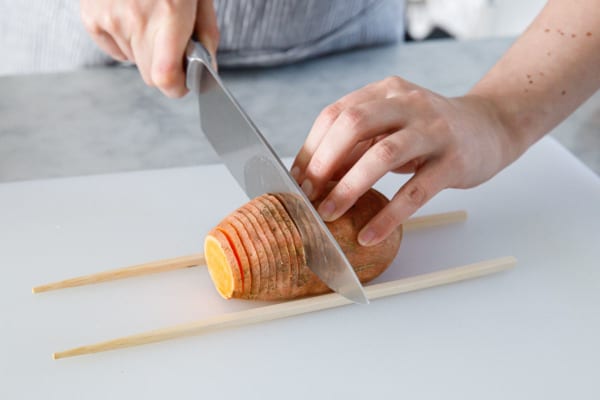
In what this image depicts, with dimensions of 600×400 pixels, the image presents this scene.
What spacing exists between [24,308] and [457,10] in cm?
365

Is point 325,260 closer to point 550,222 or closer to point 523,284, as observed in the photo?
point 523,284

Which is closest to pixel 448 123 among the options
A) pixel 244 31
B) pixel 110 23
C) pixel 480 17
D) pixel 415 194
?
pixel 415 194

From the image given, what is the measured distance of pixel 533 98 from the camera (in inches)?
55.6

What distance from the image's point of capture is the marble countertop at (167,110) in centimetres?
175

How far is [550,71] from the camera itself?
1434mm

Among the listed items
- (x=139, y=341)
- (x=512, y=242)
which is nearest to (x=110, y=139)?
(x=139, y=341)

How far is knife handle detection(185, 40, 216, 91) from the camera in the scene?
52.9 inches

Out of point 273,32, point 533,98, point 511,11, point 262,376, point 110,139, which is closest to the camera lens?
point 262,376

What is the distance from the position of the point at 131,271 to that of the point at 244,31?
86 cm

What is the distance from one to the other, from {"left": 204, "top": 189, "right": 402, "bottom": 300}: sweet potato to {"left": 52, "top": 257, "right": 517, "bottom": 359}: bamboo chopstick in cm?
3

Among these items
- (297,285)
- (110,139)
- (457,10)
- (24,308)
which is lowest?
(457,10)

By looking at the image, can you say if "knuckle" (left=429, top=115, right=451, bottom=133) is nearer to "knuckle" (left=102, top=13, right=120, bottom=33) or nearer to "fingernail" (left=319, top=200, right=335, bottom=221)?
"fingernail" (left=319, top=200, right=335, bottom=221)

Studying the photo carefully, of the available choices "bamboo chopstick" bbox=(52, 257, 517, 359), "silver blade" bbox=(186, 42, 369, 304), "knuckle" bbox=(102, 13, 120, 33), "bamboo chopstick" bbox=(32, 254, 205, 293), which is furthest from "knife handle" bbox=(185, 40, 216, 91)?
"bamboo chopstick" bbox=(52, 257, 517, 359)

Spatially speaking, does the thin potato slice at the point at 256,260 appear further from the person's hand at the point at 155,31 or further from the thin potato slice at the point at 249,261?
the person's hand at the point at 155,31
